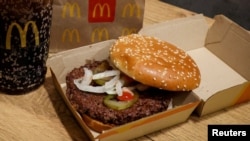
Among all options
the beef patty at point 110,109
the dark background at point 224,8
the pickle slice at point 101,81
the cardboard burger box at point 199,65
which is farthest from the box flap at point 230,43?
the dark background at point 224,8

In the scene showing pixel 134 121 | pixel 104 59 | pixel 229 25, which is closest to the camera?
pixel 134 121

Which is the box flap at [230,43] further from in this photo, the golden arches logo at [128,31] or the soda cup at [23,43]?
the soda cup at [23,43]

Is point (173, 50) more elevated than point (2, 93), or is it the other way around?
point (173, 50)

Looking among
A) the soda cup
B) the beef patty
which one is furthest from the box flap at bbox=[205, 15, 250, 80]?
the soda cup

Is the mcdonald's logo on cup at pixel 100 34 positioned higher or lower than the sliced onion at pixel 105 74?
higher

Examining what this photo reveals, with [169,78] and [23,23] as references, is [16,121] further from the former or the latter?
[169,78]

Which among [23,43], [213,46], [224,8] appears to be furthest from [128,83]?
[224,8]

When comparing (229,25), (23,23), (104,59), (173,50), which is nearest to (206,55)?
(229,25)
